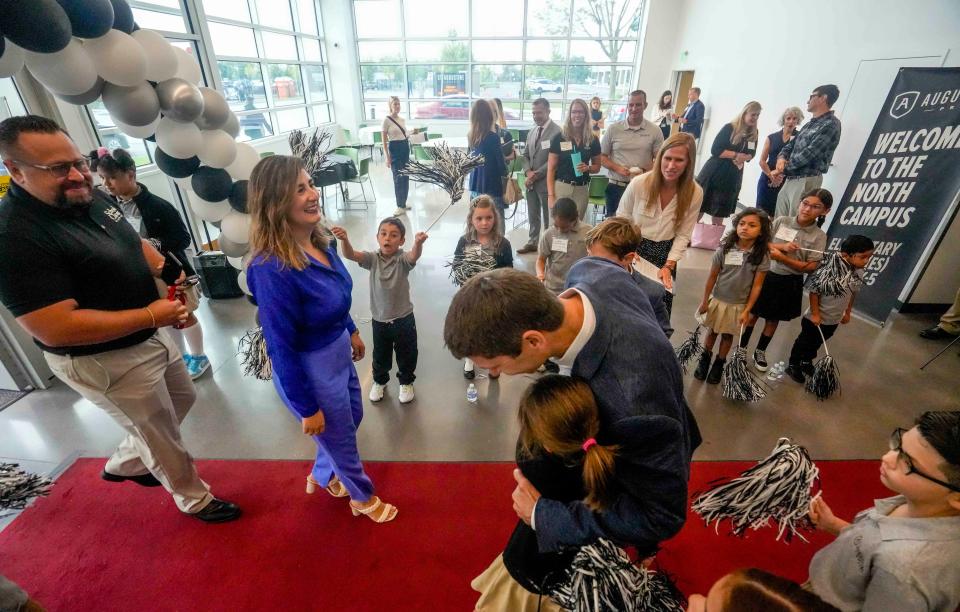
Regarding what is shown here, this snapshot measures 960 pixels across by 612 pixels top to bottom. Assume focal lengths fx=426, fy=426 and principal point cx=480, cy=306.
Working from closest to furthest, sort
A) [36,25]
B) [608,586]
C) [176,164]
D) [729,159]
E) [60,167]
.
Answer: [608,586] → [60,167] → [36,25] → [176,164] → [729,159]

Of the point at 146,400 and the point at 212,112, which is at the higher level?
the point at 212,112

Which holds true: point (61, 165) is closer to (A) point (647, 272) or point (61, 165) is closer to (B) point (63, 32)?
(B) point (63, 32)

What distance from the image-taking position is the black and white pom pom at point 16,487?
4.27ft

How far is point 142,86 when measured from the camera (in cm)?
289

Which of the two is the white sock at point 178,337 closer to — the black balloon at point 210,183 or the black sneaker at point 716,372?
the black balloon at point 210,183

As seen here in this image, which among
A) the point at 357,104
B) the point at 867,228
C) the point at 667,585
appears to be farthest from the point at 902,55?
the point at 357,104

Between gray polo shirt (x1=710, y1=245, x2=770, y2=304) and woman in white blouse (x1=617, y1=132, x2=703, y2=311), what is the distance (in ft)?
0.91

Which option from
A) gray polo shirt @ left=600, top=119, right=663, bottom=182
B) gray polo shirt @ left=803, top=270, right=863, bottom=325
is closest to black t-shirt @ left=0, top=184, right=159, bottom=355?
gray polo shirt @ left=803, top=270, right=863, bottom=325

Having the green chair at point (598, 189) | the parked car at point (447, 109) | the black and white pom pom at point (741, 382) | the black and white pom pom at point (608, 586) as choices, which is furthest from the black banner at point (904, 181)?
the parked car at point (447, 109)

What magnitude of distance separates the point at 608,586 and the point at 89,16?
11.9 feet

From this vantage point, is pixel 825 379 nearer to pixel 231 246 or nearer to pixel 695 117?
pixel 231 246

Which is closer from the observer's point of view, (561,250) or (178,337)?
(561,250)

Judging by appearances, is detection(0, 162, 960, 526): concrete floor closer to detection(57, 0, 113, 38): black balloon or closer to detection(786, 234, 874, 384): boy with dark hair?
detection(786, 234, 874, 384): boy with dark hair

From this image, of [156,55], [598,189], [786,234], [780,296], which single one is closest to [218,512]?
[156,55]
